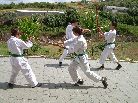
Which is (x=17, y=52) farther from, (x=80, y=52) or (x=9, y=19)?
(x=9, y=19)

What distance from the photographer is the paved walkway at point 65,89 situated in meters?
5.64

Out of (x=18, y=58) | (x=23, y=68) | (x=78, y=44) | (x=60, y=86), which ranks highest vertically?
(x=78, y=44)

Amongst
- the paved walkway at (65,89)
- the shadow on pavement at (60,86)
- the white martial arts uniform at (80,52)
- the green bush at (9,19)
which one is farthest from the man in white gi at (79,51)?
the green bush at (9,19)

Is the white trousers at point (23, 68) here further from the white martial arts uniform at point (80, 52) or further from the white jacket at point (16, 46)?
the white martial arts uniform at point (80, 52)

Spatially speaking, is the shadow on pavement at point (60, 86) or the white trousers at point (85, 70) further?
the shadow on pavement at point (60, 86)

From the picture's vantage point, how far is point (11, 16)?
26.8 meters

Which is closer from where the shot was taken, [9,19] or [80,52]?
[80,52]

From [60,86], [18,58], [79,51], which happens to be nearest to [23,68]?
[18,58]

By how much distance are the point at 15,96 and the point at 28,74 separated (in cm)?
77

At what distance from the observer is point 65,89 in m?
6.42

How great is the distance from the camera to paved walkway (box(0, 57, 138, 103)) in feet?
18.5

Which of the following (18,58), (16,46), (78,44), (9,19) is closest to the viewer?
(16,46)

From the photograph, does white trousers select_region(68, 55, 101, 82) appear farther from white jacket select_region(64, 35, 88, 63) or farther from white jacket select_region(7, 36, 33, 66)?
white jacket select_region(7, 36, 33, 66)

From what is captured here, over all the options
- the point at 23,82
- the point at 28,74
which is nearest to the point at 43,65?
the point at 23,82
